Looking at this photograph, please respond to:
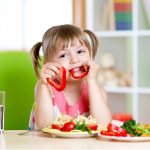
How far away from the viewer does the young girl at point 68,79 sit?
199cm

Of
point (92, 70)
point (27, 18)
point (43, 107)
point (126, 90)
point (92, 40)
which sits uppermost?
point (27, 18)

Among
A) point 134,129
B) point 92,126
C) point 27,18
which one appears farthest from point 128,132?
point 27,18

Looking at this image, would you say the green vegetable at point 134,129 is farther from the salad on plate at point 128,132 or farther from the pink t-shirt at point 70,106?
the pink t-shirt at point 70,106

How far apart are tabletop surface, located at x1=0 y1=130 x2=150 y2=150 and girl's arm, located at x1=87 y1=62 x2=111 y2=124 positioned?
40 cm

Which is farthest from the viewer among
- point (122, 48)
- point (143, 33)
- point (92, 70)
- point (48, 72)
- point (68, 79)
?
point (122, 48)

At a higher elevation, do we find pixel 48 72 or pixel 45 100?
pixel 48 72

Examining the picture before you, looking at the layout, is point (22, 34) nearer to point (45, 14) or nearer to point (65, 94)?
point (45, 14)

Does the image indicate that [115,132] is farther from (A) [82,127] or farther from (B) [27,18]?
(B) [27,18]

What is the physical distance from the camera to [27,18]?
14.3 ft

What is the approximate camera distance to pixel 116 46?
378cm

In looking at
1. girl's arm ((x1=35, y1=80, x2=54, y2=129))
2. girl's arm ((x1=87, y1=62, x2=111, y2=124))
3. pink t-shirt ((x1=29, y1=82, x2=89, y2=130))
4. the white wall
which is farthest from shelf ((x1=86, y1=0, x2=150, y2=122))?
girl's arm ((x1=35, y1=80, x2=54, y2=129))

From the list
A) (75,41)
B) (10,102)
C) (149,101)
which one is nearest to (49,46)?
A: (75,41)

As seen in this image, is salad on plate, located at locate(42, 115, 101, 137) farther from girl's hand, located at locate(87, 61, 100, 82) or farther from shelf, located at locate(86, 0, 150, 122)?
shelf, located at locate(86, 0, 150, 122)

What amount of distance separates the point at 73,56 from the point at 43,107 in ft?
0.82
